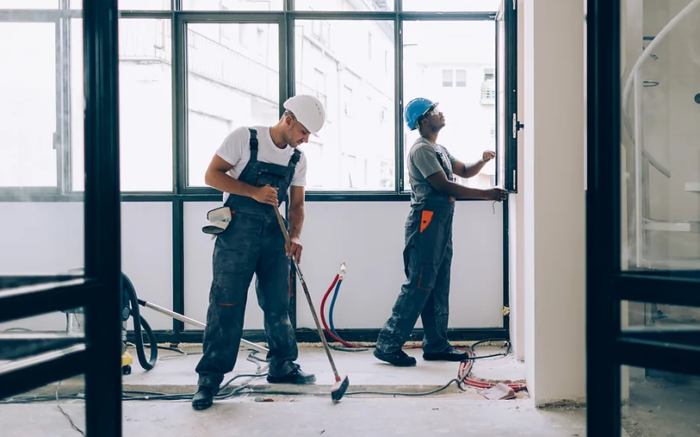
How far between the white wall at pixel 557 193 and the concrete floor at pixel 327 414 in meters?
0.27

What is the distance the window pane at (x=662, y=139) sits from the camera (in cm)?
193

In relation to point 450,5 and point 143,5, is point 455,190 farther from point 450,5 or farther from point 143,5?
point 143,5

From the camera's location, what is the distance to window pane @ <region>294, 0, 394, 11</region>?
4.24 meters

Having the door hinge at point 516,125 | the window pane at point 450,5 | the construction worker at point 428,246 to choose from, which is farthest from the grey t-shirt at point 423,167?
the window pane at point 450,5

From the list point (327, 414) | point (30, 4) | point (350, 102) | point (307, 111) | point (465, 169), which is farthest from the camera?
point (350, 102)

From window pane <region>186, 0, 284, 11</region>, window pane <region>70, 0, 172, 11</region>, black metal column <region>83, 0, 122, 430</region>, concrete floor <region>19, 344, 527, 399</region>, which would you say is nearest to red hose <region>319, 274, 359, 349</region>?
concrete floor <region>19, 344, 527, 399</region>

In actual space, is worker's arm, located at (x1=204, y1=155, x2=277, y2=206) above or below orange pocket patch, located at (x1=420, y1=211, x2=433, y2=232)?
above

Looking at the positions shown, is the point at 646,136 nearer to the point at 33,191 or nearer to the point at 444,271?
the point at 444,271

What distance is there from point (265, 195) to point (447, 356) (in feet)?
5.27

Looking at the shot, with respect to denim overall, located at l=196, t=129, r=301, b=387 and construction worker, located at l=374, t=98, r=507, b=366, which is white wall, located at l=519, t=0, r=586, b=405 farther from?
denim overall, located at l=196, t=129, r=301, b=387

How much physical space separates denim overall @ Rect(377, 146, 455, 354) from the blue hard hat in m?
0.28

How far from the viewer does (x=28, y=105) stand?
4.55 feet

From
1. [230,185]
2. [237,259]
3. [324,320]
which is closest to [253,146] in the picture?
[230,185]

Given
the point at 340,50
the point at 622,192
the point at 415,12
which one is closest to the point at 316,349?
the point at 340,50
